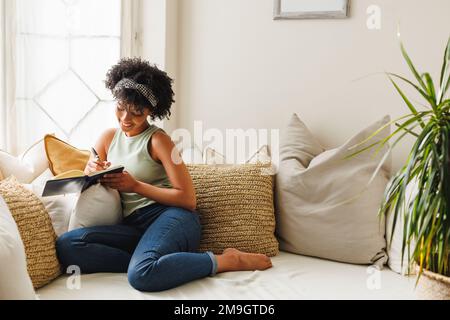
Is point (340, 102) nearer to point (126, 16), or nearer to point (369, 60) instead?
point (369, 60)

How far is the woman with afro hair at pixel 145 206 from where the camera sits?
188 centimetres

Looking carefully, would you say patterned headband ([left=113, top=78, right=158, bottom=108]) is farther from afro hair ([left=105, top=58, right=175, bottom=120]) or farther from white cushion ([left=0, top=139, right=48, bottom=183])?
white cushion ([left=0, top=139, right=48, bottom=183])

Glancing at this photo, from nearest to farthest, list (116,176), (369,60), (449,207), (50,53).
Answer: (449,207) → (116,176) → (369,60) → (50,53)

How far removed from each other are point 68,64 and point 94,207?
94 cm

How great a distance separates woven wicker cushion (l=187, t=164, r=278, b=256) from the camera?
213cm

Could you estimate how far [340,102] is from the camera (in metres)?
2.41

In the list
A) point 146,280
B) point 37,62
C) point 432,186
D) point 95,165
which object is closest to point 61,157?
point 95,165

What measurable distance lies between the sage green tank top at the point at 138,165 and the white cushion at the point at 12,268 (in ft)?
2.33

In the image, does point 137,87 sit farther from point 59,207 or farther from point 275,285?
point 275,285

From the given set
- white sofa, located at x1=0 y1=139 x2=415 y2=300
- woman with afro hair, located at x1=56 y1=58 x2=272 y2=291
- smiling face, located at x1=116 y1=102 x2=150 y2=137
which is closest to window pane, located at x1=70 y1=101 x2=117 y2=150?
woman with afro hair, located at x1=56 y1=58 x2=272 y2=291

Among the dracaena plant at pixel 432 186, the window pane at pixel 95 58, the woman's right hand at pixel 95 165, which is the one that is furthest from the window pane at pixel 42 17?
the dracaena plant at pixel 432 186
